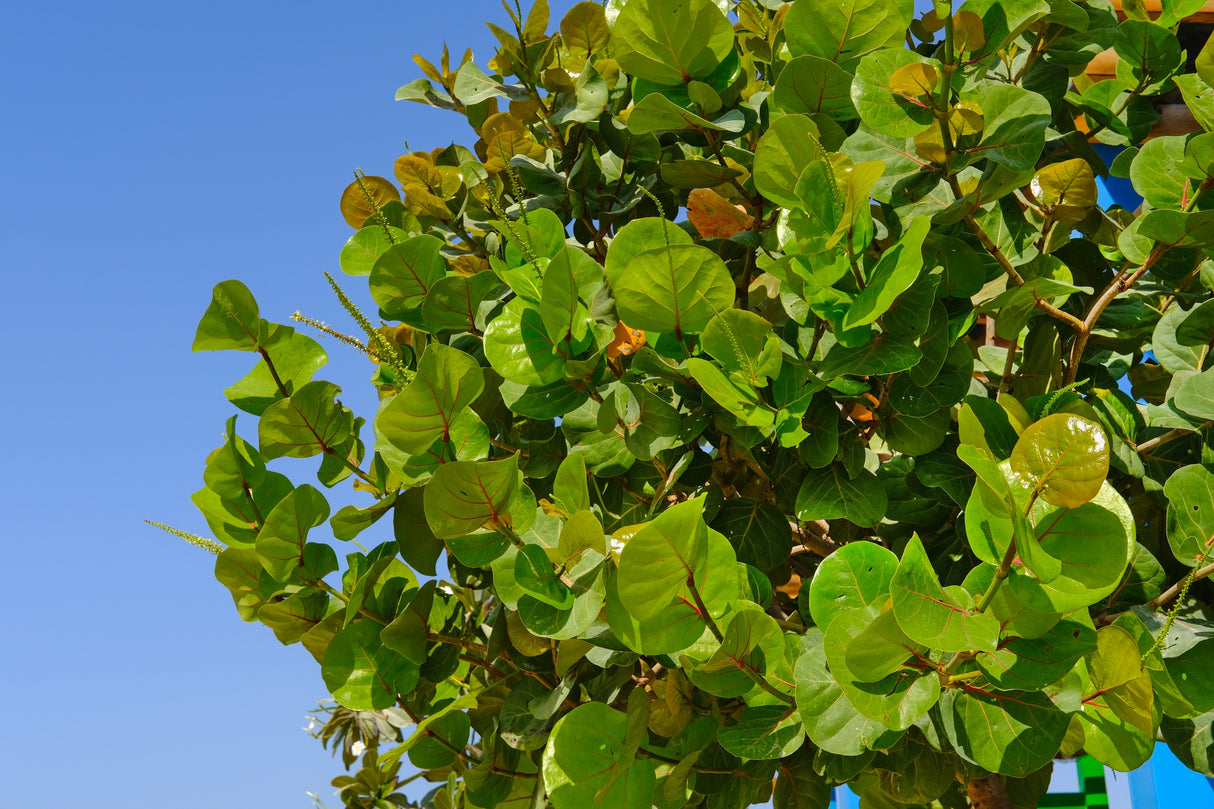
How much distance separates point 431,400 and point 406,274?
260 millimetres

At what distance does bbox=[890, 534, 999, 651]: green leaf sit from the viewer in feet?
2.45

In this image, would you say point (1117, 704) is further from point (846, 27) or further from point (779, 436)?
point (846, 27)

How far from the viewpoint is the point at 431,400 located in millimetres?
977

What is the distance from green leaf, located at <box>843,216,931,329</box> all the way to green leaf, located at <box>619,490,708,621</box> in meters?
0.28

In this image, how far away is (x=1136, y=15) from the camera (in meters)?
1.50

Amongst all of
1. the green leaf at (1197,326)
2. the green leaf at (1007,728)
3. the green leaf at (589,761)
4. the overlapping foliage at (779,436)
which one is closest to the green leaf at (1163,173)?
the overlapping foliage at (779,436)

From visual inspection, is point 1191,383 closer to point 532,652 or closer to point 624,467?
point 624,467

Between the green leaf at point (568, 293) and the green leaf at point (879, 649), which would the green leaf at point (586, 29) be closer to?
the green leaf at point (568, 293)

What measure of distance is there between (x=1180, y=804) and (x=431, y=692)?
99.5 inches

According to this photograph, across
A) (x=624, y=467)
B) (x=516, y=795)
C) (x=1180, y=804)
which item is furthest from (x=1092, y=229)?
(x=1180, y=804)

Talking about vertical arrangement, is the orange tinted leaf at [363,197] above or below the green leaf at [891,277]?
above

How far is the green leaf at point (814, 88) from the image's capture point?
1104mm

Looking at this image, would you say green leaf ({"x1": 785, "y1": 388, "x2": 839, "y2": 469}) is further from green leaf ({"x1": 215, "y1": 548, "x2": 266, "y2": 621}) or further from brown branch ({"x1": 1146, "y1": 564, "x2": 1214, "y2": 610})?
green leaf ({"x1": 215, "y1": 548, "x2": 266, "y2": 621})

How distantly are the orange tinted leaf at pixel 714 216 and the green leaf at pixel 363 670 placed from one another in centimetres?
64
